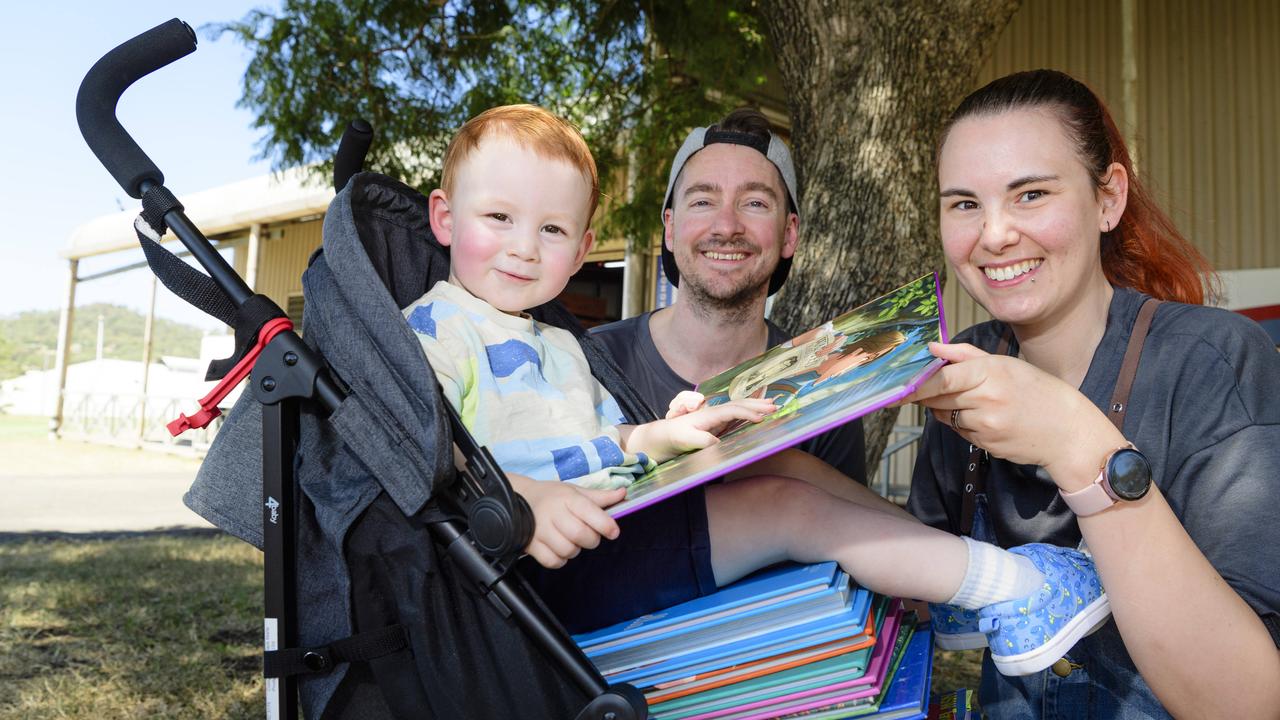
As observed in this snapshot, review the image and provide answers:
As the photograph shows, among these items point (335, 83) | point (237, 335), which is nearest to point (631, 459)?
point (237, 335)

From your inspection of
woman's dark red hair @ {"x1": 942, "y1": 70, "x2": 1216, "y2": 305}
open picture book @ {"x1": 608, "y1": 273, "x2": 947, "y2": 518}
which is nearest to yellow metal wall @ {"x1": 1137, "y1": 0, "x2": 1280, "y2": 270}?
woman's dark red hair @ {"x1": 942, "y1": 70, "x2": 1216, "y2": 305}

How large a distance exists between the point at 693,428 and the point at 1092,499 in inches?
25.9

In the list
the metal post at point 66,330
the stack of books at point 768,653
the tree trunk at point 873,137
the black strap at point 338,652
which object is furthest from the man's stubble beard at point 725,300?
the metal post at point 66,330

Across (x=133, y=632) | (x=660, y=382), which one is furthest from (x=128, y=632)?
(x=660, y=382)

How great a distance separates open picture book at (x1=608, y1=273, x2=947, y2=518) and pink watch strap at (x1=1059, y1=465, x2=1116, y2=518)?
310mm

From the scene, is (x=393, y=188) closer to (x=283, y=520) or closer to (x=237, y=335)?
(x=237, y=335)

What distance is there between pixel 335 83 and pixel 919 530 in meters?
4.98

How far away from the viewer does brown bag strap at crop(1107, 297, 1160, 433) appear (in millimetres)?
1646

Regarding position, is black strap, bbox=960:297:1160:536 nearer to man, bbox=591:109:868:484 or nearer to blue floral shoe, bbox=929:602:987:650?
blue floral shoe, bbox=929:602:987:650

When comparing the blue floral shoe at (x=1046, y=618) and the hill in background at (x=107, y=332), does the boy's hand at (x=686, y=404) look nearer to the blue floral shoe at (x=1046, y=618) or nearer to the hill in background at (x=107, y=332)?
the blue floral shoe at (x=1046, y=618)

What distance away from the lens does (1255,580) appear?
140cm

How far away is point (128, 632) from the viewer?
14.4 feet

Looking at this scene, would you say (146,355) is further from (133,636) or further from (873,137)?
(873,137)

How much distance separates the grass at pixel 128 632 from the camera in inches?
135
